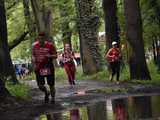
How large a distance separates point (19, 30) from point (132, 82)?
30.3 m

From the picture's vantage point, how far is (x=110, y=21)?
2931 centimetres

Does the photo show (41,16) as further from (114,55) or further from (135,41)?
(135,41)

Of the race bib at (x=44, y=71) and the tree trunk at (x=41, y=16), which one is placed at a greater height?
the tree trunk at (x=41, y=16)

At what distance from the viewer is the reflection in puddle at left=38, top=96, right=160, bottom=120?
11.7 metres

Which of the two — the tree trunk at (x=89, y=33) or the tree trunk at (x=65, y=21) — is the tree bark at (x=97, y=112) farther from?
the tree trunk at (x=65, y=21)

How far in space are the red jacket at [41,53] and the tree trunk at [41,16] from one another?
17.5m

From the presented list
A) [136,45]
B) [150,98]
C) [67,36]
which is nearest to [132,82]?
[136,45]

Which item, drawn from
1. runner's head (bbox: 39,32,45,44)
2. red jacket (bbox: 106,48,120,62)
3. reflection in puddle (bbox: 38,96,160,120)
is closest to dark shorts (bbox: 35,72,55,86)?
→ runner's head (bbox: 39,32,45,44)

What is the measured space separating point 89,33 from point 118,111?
1958 cm

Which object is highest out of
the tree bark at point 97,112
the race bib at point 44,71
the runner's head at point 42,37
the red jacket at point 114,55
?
the runner's head at point 42,37

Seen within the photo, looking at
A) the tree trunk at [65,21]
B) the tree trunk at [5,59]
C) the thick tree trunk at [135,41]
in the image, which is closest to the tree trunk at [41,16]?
the tree trunk at [65,21]

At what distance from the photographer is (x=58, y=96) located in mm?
18219

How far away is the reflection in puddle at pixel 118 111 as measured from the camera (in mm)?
11698

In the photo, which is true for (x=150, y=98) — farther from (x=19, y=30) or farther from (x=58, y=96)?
(x=19, y=30)
